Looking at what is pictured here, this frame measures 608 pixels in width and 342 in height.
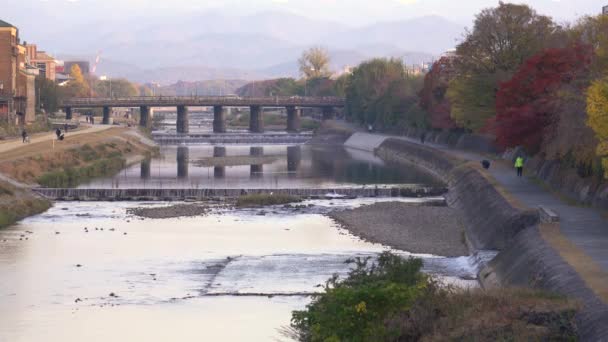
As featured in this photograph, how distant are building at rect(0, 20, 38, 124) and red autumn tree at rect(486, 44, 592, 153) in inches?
2679

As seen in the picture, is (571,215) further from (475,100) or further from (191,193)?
(475,100)

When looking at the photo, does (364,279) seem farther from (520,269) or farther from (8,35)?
(8,35)

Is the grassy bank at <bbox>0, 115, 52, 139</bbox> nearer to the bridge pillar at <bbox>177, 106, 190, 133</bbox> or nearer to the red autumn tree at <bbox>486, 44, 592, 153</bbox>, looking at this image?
the bridge pillar at <bbox>177, 106, 190, 133</bbox>

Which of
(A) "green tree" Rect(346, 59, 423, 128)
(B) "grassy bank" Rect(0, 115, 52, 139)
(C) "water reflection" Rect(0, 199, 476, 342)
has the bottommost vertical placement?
(C) "water reflection" Rect(0, 199, 476, 342)

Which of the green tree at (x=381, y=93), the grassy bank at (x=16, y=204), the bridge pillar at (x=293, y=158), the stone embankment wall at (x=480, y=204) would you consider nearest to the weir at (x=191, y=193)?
the grassy bank at (x=16, y=204)

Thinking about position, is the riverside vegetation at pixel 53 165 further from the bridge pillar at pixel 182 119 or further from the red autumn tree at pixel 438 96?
the bridge pillar at pixel 182 119

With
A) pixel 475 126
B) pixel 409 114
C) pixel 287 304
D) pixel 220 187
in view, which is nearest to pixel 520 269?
pixel 287 304

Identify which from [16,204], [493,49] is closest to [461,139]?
[493,49]

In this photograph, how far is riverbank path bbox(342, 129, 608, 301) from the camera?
33844 millimetres

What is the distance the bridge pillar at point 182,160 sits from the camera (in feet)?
327

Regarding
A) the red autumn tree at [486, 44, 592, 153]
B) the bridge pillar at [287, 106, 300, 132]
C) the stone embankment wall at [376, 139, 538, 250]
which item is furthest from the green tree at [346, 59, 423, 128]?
the red autumn tree at [486, 44, 592, 153]

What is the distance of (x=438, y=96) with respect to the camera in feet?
421

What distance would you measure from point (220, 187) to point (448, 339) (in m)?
59.0

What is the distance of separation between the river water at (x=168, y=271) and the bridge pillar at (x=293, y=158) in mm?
35325
